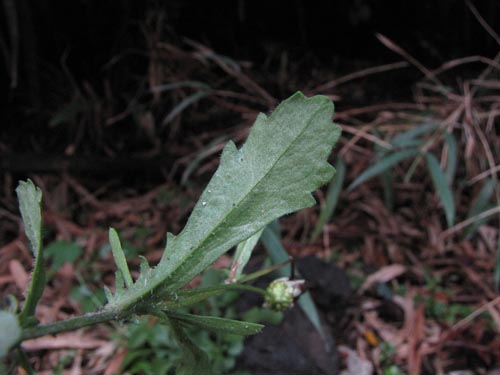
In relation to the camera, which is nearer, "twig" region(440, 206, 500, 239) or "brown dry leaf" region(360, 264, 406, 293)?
"twig" region(440, 206, 500, 239)

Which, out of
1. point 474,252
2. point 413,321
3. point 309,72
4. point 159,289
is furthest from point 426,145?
point 159,289

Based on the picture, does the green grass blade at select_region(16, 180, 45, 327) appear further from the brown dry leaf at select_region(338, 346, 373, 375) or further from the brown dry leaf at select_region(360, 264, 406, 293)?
the brown dry leaf at select_region(360, 264, 406, 293)

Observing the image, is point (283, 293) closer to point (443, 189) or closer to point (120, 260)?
point (120, 260)

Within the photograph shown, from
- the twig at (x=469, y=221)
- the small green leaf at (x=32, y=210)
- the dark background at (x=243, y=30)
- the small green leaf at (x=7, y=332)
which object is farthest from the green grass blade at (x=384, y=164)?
the small green leaf at (x=7, y=332)

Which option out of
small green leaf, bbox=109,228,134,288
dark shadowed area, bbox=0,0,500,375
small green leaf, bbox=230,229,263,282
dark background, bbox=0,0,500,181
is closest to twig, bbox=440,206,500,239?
dark shadowed area, bbox=0,0,500,375

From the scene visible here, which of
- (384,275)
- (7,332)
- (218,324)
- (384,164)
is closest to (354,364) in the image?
(384,275)

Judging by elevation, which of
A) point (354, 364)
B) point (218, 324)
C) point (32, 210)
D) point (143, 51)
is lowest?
point (354, 364)

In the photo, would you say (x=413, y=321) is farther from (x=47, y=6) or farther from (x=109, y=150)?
(x=47, y=6)
